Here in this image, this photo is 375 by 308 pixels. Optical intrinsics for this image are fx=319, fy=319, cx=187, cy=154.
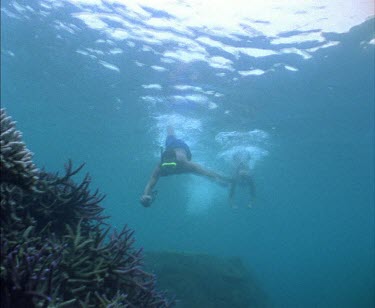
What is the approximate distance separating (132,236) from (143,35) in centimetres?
1359

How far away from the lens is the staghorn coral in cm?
345

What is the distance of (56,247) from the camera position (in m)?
4.07

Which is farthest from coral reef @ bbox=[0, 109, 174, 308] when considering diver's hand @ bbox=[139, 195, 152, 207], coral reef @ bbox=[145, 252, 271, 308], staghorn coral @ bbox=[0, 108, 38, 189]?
coral reef @ bbox=[145, 252, 271, 308]

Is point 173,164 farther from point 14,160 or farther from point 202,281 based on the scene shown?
point 14,160

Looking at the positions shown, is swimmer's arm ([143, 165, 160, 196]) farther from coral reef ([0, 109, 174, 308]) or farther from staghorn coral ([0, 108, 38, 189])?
staghorn coral ([0, 108, 38, 189])

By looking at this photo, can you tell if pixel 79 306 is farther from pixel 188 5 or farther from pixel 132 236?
pixel 188 5

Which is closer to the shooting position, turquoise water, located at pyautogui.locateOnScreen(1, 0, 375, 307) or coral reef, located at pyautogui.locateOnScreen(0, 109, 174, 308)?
coral reef, located at pyautogui.locateOnScreen(0, 109, 174, 308)

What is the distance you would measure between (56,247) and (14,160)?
1.27 m

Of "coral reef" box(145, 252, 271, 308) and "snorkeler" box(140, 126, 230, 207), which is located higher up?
"snorkeler" box(140, 126, 230, 207)

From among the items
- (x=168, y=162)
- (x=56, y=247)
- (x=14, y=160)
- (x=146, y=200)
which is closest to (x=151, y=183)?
(x=168, y=162)

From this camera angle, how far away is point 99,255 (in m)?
4.59

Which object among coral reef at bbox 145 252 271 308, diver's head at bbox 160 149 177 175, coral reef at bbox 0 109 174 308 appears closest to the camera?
coral reef at bbox 0 109 174 308

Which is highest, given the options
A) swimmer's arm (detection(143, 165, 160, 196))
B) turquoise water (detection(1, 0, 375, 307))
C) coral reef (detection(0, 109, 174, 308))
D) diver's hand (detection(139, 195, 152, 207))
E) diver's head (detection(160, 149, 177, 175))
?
turquoise water (detection(1, 0, 375, 307))

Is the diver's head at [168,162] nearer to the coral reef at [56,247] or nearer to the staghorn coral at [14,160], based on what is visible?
the coral reef at [56,247]
